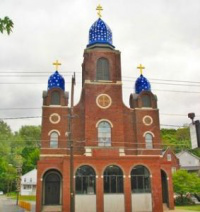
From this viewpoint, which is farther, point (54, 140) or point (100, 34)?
point (100, 34)

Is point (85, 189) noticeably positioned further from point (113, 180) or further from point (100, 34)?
point (100, 34)

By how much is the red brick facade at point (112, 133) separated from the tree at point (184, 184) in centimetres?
461

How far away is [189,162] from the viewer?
209 feet

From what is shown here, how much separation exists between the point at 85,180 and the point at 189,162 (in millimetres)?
39815

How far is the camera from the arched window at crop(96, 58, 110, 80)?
37406mm

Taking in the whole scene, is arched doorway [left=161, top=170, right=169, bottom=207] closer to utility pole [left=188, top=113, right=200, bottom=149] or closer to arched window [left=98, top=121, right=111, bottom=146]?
arched window [left=98, top=121, right=111, bottom=146]

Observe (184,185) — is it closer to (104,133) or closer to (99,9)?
(104,133)

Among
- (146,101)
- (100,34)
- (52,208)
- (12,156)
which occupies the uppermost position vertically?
(100,34)

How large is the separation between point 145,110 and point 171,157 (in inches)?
974

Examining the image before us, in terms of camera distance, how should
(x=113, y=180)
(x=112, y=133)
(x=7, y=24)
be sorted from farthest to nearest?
(x=112, y=133)
(x=113, y=180)
(x=7, y=24)

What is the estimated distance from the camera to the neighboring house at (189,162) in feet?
206

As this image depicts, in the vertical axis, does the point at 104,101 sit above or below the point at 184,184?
above

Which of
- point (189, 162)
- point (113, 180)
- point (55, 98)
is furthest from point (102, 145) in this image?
point (189, 162)

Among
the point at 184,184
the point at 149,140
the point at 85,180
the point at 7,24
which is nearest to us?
the point at 7,24
